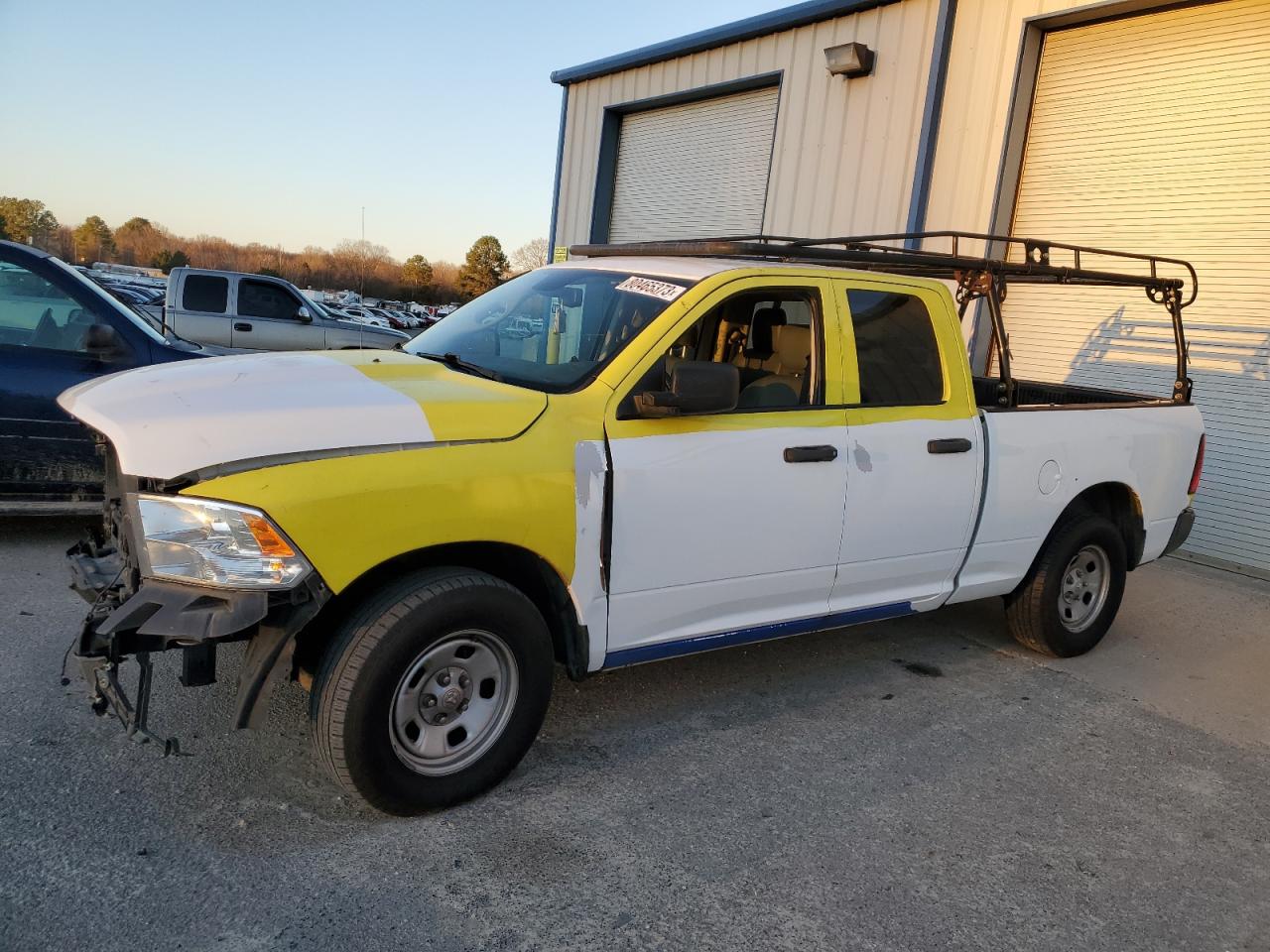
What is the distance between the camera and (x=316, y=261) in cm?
8181

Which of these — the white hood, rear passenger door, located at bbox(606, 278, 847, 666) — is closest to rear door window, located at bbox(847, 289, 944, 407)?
rear passenger door, located at bbox(606, 278, 847, 666)

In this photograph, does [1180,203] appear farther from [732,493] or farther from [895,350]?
[732,493]

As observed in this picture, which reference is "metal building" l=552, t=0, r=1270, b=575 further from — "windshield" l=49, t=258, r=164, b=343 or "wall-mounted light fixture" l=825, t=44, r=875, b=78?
"windshield" l=49, t=258, r=164, b=343

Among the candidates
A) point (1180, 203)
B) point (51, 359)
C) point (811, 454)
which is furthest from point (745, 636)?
point (1180, 203)

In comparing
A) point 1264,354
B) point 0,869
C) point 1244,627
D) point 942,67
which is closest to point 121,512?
point 0,869

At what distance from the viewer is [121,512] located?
314 cm

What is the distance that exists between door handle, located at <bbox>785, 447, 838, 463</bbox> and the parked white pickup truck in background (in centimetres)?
966

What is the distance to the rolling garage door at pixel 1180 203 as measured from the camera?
7.63 meters

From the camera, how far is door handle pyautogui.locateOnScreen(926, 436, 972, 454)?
4.17 metres

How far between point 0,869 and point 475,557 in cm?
158

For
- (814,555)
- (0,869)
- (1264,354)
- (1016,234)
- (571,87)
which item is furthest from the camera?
(571,87)

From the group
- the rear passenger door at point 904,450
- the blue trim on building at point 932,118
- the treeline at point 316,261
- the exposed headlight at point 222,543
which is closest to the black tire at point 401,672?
the exposed headlight at point 222,543

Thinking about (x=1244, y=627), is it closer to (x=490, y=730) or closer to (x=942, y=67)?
(x=490, y=730)

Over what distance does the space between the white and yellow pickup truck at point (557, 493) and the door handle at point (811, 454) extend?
0.01 metres
